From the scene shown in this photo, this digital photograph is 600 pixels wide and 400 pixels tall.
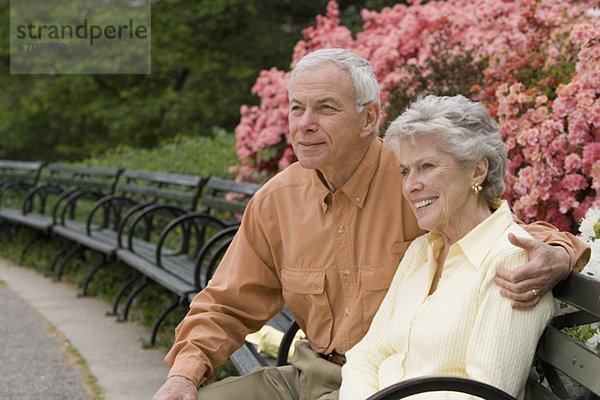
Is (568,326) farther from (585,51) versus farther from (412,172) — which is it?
(585,51)

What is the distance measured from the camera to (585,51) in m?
4.13

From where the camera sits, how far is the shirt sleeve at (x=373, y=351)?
8.98 ft

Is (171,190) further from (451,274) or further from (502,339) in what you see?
(502,339)

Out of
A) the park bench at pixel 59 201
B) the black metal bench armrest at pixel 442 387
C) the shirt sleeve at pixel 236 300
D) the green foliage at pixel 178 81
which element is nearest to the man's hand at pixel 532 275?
the black metal bench armrest at pixel 442 387

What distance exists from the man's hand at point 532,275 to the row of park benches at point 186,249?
57mm

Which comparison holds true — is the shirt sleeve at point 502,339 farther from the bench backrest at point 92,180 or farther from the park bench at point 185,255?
the bench backrest at point 92,180

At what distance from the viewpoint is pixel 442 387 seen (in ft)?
7.45

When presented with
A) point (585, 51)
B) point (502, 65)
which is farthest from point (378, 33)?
point (585, 51)

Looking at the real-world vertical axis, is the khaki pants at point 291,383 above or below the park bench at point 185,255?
above

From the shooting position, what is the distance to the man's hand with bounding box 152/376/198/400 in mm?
2789

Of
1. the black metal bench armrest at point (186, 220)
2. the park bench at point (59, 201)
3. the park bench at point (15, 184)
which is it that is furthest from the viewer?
the park bench at point (15, 184)

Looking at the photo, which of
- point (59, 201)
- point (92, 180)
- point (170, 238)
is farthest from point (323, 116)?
point (92, 180)

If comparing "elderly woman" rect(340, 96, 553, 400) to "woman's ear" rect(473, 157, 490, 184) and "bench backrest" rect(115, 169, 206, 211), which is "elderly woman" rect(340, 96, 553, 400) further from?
"bench backrest" rect(115, 169, 206, 211)
